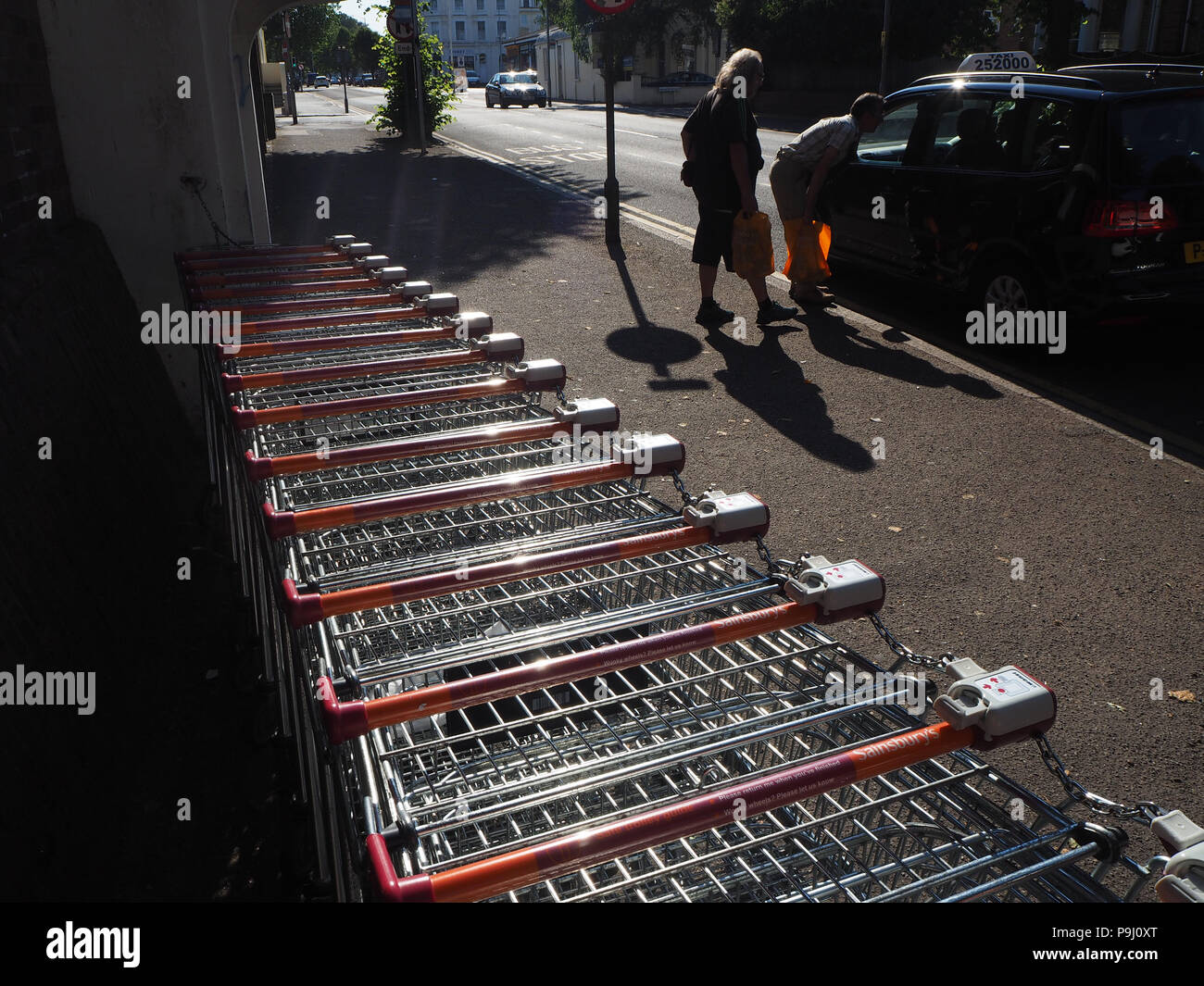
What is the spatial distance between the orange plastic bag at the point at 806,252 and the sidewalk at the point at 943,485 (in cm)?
40

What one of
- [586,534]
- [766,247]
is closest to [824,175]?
[766,247]

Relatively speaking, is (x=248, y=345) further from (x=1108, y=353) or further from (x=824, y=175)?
(x=1108, y=353)

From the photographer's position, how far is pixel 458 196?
1593 cm

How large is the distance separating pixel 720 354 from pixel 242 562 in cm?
470

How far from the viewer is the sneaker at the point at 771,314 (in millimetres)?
8297

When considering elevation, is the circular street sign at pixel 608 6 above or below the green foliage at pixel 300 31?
below

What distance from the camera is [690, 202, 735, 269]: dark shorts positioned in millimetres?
8039

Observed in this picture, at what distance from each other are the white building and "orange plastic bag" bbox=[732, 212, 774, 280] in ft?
433

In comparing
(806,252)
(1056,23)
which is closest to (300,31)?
(1056,23)

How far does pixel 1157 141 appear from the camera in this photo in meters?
6.50

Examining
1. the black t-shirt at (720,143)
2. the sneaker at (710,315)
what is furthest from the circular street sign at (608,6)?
the sneaker at (710,315)

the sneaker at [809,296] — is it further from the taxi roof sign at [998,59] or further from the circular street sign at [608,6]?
the taxi roof sign at [998,59]

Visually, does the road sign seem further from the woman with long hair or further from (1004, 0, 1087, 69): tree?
the woman with long hair
